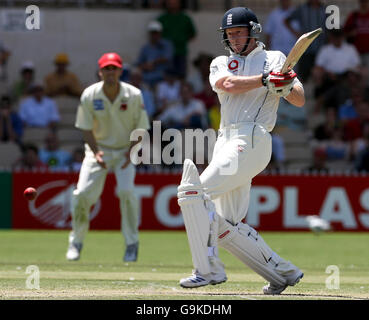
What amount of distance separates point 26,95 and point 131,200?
7.58 meters

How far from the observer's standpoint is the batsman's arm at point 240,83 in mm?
7102

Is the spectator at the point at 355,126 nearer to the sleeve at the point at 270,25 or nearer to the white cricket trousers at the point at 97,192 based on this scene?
the sleeve at the point at 270,25

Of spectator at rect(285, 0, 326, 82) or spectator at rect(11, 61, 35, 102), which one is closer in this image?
spectator at rect(285, 0, 326, 82)

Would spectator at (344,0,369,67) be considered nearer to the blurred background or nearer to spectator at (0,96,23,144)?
the blurred background

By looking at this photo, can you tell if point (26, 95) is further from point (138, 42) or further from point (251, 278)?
point (251, 278)

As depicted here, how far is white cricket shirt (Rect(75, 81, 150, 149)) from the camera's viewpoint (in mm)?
10859

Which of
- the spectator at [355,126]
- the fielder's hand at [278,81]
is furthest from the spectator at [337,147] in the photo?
the fielder's hand at [278,81]

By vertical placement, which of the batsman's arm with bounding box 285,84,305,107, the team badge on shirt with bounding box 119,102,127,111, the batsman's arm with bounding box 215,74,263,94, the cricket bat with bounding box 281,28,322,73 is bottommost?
the team badge on shirt with bounding box 119,102,127,111

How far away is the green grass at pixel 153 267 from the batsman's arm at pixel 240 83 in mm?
1503

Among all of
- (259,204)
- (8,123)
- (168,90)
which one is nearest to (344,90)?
(168,90)

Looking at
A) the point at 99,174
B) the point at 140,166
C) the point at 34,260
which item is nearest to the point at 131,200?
the point at 99,174

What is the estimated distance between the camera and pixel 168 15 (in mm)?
18875

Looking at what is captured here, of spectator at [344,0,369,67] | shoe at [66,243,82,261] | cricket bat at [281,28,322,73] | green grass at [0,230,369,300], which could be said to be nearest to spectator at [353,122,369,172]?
green grass at [0,230,369,300]

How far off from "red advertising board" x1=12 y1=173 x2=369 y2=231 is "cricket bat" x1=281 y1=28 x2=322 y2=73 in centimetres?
897
